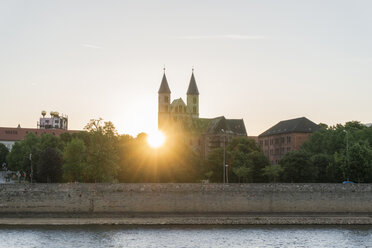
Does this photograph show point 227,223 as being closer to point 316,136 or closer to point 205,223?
point 205,223

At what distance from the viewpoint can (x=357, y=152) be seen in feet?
248

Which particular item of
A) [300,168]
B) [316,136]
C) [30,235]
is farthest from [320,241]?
[316,136]

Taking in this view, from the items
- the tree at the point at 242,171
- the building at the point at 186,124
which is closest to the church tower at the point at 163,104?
the building at the point at 186,124

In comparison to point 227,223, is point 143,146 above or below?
above

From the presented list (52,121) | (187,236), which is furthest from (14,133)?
(187,236)

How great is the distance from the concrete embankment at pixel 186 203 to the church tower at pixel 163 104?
9565 cm

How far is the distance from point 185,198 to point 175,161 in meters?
38.1

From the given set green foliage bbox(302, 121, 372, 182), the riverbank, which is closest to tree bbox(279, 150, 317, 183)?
green foliage bbox(302, 121, 372, 182)

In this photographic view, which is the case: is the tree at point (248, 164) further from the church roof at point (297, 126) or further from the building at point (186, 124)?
the building at point (186, 124)

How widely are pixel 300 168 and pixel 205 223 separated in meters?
37.0

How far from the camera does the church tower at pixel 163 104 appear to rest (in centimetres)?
15675

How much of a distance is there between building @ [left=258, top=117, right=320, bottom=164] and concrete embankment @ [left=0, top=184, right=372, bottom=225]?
6840 centimetres

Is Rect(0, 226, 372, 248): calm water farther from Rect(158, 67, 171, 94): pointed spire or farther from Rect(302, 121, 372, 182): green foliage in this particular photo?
Rect(158, 67, 171, 94): pointed spire

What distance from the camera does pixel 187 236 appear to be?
49.6 m
